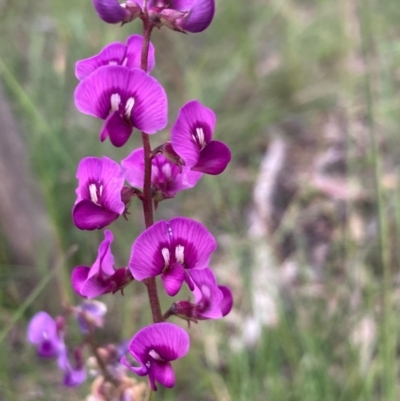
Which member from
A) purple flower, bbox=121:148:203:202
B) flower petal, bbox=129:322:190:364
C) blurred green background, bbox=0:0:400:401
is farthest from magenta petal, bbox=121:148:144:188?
blurred green background, bbox=0:0:400:401

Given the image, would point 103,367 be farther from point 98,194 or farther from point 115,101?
point 115,101

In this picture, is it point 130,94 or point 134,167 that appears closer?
point 130,94

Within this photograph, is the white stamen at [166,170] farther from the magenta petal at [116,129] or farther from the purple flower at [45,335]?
the purple flower at [45,335]

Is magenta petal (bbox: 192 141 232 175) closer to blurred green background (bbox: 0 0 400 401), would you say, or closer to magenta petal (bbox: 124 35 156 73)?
magenta petal (bbox: 124 35 156 73)

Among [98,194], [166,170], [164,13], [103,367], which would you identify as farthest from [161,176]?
[103,367]

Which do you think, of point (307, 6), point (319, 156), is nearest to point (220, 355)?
point (319, 156)

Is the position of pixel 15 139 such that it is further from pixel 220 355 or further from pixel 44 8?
pixel 44 8
